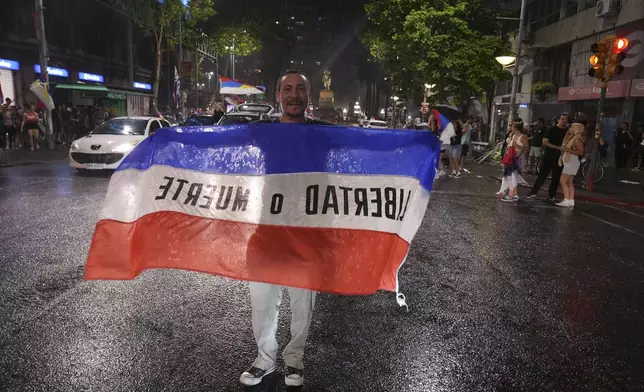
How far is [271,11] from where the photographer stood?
39.5 m

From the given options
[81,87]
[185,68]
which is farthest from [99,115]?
[185,68]

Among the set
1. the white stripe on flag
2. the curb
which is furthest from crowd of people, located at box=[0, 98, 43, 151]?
the curb

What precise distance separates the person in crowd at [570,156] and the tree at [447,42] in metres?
19.6

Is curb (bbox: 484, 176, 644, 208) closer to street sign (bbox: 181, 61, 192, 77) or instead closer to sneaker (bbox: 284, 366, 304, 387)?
sneaker (bbox: 284, 366, 304, 387)

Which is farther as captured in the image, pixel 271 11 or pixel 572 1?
pixel 271 11

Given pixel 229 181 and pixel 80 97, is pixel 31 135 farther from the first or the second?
pixel 229 181

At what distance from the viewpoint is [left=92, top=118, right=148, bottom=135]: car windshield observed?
576 inches

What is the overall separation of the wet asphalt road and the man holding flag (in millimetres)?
114

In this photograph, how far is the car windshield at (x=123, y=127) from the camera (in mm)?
14618

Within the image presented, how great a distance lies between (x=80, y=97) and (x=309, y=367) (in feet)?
102

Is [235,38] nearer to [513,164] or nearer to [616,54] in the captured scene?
[616,54]

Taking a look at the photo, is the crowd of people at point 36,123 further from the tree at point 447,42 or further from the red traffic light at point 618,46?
the red traffic light at point 618,46

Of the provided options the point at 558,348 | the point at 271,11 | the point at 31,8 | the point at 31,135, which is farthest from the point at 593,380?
the point at 271,11

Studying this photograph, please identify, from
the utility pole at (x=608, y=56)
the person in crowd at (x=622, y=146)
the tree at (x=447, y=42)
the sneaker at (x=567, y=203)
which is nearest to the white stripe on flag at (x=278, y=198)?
the sneaker at (x=567, y=203)
